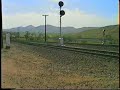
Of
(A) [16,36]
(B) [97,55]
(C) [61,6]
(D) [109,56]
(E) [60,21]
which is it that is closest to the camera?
(D) [109,56]

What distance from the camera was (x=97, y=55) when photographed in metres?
23.9

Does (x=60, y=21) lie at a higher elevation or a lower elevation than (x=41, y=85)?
higher

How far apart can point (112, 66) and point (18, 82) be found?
24.0ft

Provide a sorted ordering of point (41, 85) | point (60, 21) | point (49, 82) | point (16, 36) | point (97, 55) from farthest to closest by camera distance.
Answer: point (16, 36) → point (60, 21) → point (97, 55) → point (49, 82) → point (41, 85)

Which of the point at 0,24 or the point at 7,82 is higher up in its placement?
the point at 0,24

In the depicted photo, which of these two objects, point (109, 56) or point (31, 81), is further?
point (109, 56)

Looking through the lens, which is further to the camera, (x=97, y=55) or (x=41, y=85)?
(x=97, y=55)

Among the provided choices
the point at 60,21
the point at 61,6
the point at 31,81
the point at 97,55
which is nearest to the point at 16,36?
the point at 60,21

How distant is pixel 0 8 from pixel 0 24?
272mm

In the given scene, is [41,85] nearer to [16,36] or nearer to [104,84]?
[104,84]

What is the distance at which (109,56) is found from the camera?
70.7ft

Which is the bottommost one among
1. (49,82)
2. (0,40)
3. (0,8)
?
(49,82)

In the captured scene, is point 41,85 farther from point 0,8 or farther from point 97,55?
point 97,55

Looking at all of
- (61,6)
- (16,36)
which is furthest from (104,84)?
(16,36)
